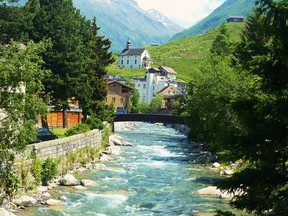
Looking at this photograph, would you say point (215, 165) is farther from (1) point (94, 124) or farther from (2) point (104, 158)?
(1) point (94, 124)

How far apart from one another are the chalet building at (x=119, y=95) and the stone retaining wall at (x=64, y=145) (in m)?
66.2

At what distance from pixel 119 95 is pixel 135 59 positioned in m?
85.5

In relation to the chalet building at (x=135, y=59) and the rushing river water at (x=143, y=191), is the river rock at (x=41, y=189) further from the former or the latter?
the chalet building at (x=135, y=59)

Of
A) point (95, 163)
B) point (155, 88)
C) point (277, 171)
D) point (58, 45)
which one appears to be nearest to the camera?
point (277, 171)

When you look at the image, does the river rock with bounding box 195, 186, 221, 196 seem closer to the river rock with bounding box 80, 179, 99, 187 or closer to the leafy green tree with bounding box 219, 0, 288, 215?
the river rock with bounding box 80, 179, 99, 187

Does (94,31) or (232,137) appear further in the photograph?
(94,31)

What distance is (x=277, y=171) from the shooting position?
8.53 m

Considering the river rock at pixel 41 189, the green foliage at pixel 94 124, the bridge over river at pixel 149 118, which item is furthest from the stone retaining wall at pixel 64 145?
the bridge over river at pixel 149 118

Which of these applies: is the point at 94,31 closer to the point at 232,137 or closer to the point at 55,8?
the point at 55,8

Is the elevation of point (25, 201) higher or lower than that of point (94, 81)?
lower

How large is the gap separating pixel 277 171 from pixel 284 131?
916 millimetres

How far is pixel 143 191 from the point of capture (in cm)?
→ 2386

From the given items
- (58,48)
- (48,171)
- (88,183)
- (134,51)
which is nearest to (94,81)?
(58,48)

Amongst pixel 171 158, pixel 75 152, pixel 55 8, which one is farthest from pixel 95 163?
pixel 55 8
